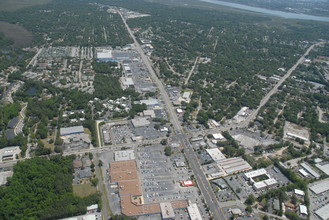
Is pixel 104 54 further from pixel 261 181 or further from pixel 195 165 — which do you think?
pixel 261 181

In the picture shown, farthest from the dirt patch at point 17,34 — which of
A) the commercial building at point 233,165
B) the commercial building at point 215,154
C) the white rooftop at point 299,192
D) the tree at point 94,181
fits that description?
the white rooftop at point 299,192

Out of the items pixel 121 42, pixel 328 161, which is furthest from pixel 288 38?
pixel 328 161

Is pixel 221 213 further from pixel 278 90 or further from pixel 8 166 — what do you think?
pixel 278 90

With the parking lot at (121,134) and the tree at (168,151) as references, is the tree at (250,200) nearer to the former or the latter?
the tree at (168,151)

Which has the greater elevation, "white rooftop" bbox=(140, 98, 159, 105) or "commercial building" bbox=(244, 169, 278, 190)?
"white rooftop" bbox=(140, 98, 159, 105)

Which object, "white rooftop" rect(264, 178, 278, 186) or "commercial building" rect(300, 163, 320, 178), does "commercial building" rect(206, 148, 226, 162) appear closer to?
"white rooftop" rect(264, 178, 278, 186)

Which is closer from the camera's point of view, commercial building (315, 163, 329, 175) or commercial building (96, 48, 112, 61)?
commercial building (315, 163, 329, 175)

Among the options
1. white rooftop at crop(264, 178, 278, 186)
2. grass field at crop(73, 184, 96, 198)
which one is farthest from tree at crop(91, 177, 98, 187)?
white rooftop at crop(264, 178, 278, 186)
